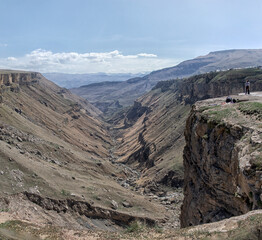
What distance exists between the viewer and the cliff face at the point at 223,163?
1408 cm

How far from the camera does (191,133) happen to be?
27.0m

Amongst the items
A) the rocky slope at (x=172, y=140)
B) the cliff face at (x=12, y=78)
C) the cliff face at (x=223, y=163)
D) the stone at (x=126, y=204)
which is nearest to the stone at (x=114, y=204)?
the stone at (x=126, y=204)

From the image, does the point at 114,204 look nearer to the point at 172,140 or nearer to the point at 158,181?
the point at 158,181

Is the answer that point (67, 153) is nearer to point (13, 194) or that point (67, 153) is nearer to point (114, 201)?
point (114, 201)

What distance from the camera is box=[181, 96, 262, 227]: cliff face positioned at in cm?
1408

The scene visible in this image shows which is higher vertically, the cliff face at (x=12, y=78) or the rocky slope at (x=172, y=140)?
the cliff face at (x=12, y=78)

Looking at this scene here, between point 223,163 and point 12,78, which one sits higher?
point 12,78

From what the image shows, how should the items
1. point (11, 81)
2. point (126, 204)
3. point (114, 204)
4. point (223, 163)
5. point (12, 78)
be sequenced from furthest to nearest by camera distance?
point (12, 78)
point (11, 81)
point (126, 204)
point (114, 204)
point (223, 163)

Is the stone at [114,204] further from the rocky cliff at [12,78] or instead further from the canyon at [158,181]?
the rocky cliff at [12,78]

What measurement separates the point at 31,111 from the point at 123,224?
2454 inches

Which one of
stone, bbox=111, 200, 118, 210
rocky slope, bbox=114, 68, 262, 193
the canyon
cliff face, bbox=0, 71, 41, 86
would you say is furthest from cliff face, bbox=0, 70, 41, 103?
stone, bbox=111, 200, 118, 210

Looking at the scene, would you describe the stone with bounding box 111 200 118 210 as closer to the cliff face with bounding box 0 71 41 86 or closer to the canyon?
the canyon

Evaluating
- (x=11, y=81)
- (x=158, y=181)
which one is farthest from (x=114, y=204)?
(x=11, y=81)

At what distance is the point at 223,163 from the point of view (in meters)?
19.2
